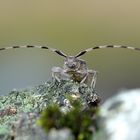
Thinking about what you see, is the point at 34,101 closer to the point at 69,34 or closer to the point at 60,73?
the point at 60,73

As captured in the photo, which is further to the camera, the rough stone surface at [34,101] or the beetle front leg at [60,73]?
the beetle front leg at [60,73]

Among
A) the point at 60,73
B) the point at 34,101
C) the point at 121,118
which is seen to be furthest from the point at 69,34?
the point at 121,118

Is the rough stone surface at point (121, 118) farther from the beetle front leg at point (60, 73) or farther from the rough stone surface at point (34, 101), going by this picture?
the beetle front leg at point (60, 73)

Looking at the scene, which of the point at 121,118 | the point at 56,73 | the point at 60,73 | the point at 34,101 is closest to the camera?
the point at 121,118

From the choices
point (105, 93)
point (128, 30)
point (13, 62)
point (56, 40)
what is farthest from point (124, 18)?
point (105, 93)

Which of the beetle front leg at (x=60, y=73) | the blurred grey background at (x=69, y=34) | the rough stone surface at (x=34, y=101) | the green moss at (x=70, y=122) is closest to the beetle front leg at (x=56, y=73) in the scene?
the beetle front leg at (x=60, y=73)

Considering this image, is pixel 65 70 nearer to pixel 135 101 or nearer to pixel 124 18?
pixel 135 101

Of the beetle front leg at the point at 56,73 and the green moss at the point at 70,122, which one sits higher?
the green moss at the point at 70,122
